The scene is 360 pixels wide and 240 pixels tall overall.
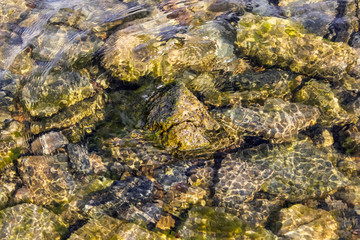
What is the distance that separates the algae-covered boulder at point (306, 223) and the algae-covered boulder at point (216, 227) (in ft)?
1.03

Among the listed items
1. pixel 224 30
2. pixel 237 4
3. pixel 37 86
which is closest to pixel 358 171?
pixel 224 30

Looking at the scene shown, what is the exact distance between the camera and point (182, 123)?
452cm

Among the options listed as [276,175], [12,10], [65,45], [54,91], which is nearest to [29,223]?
[54,91]

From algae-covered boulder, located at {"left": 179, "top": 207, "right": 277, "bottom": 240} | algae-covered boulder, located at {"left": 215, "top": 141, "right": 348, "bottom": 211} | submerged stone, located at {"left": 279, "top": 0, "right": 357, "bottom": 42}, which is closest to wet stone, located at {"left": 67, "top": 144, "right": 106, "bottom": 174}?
algae-covered boulder, located at {"left": 179, "top": 207, "right": 277, "bottom": 240}

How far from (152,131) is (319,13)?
5.14 m

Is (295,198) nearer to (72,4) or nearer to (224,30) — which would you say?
(224,30)

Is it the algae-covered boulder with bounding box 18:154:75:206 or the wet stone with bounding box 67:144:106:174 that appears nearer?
the algae-covered boulder with bounding box 18:154:75:206

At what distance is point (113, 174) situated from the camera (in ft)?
15.5

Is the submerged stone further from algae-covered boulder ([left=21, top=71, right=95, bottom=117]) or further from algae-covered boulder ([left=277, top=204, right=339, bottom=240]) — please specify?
algae-covered boulder ([left=21, top=71, right=95, bottom=117])

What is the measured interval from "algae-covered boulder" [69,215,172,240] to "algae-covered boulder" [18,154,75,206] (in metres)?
0.68

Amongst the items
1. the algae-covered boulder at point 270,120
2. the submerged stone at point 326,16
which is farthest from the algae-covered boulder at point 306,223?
the submerged stone at point 326,16

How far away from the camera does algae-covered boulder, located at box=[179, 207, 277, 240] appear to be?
4.00 meters

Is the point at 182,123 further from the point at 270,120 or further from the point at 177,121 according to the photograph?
the point at 270,120

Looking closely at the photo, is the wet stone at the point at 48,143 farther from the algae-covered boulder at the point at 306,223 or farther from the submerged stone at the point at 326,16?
the submerged stone at the point at 326,16
